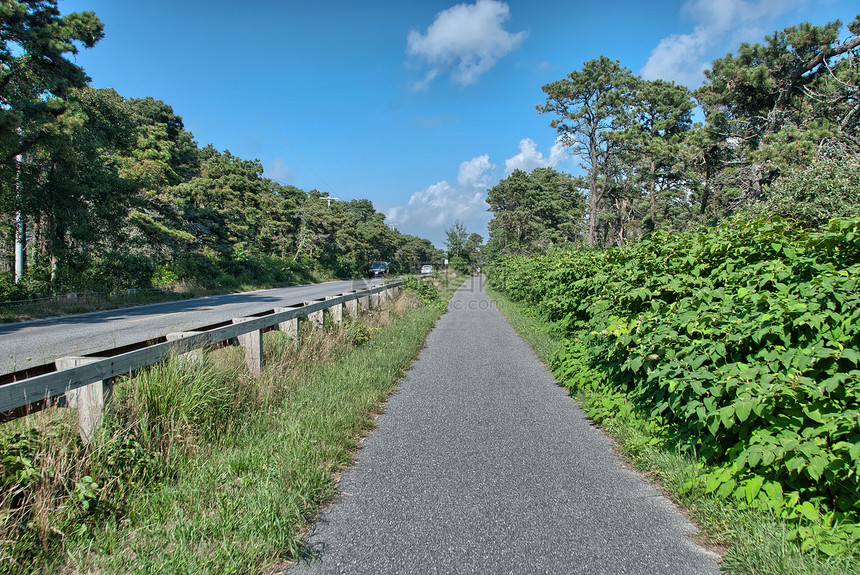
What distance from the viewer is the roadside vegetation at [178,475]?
239cm

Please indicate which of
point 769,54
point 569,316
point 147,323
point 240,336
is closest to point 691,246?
point 569,316

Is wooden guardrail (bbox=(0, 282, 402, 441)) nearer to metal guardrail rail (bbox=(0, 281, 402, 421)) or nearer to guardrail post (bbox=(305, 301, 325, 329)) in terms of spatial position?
metal guardrail rail (bbox=(0, 281, 402, 421))

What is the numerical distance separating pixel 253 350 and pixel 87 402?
228 cm

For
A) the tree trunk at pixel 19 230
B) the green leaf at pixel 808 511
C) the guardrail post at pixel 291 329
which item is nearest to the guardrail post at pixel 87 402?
the guardrail post at pixel 291 329

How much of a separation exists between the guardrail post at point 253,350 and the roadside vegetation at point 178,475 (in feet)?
1.06

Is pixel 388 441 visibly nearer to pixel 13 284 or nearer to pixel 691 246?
pixel 691 246

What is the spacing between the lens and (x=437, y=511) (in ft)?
9.89

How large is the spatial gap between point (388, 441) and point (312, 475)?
1141 millimetres

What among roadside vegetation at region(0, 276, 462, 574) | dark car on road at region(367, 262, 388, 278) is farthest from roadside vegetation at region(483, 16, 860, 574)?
dark car on road at region(367, 262, 388, 278)

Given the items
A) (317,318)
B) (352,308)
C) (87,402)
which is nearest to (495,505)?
(87,402)

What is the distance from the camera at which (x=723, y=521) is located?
2709 millimetres

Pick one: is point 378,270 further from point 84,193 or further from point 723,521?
point 723,521

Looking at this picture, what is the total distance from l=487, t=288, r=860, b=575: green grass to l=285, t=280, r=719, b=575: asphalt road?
0.11m

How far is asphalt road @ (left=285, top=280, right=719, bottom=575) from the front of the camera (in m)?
2.51
